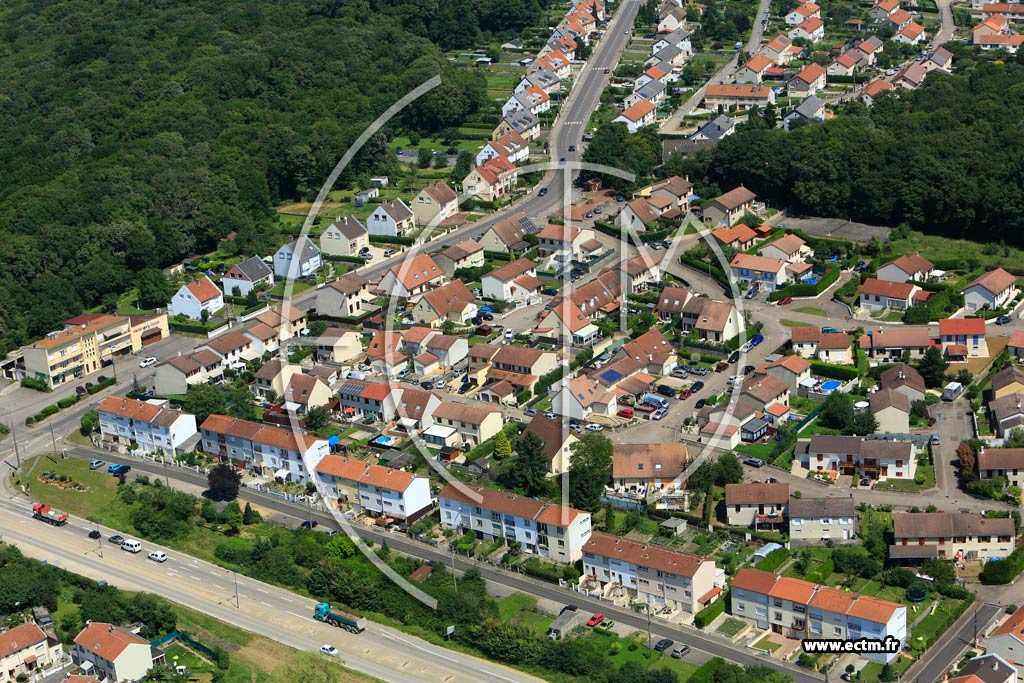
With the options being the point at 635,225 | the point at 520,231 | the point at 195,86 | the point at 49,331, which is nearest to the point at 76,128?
the point at 195,86

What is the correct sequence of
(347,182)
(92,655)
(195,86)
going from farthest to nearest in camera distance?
1. (195,86)
2. (347,182)
3. (92,655)

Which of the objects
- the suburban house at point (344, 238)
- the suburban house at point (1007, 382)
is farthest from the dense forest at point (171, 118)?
the suburban house at point (1007, 382)

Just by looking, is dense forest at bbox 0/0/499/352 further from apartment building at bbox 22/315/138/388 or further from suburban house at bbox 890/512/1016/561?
suburban house at bbox 890/512/1016/561

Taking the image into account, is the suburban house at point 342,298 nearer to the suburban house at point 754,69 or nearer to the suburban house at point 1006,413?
the suburban house at point 1006,413

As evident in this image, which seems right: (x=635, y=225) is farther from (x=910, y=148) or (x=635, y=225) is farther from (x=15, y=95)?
(x=15, y=95)

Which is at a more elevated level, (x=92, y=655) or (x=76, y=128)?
(x=76, y=128)

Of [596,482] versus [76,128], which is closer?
[596,482]

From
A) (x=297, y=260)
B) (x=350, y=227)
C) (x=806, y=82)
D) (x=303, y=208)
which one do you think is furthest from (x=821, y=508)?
(x=806, y=82)
